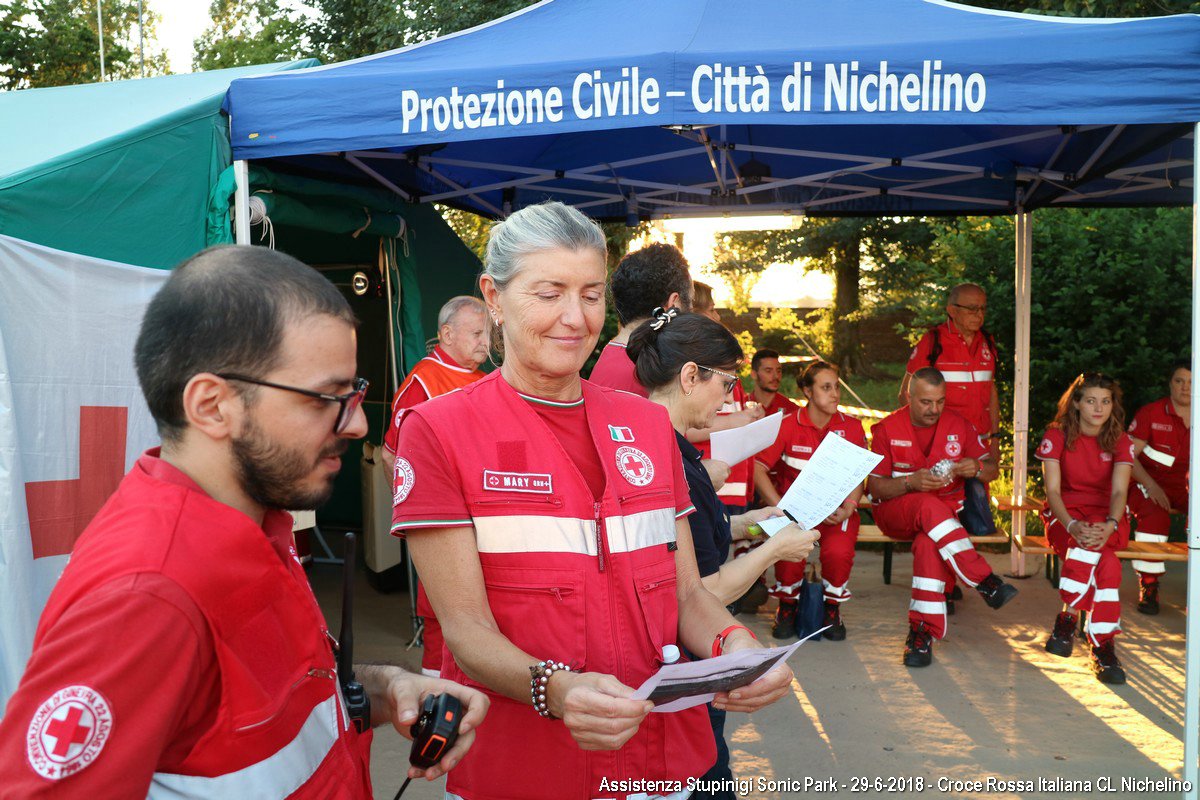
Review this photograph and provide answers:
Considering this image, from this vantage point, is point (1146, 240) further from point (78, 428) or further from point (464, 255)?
point (78, 428)

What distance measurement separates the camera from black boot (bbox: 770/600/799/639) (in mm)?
5996

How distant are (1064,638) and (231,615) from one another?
555 centimetres

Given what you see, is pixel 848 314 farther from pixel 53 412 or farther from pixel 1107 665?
pixel 53 412

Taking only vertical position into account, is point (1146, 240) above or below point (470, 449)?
above

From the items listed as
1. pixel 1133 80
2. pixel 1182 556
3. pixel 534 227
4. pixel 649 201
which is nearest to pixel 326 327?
pixel 534 227

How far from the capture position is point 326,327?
1321 millimetres

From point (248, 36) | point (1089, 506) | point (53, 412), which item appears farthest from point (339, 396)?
point (248, 36)

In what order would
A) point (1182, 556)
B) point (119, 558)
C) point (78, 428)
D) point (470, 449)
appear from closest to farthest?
1. point (119, 558)
2. point (470, 449)
3. point (78, 428)
4. point (1182, 556)

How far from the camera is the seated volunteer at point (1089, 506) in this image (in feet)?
17.4

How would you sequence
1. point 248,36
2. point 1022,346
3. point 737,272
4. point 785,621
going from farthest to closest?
point 248,36
point 737,272
point 1022,346
point 785,621

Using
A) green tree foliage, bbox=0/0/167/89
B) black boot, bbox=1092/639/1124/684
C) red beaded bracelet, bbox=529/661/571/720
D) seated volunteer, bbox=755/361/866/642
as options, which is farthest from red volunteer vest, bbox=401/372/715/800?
green tree foliage, bbox=0/0/167/89

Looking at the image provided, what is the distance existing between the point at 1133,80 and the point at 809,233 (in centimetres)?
1116

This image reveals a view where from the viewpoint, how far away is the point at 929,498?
18.9ft

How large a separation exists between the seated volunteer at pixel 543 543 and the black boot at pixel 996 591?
4137 mm
